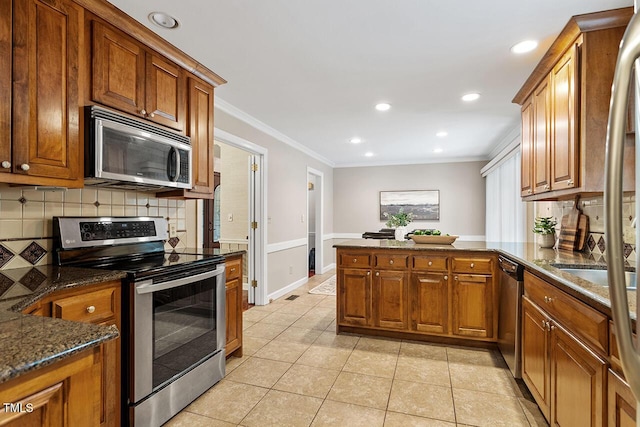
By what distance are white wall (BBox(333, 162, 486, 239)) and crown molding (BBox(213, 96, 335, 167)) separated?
1412 millimetres

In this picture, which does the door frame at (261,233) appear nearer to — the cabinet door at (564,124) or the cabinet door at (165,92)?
the cabinet door at (165,92)

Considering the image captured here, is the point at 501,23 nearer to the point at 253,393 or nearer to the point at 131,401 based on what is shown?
the point at 253,393

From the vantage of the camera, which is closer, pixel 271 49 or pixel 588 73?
pixel 588 73

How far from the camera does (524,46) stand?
225 cm

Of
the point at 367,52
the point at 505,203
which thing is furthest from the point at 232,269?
the point at 505,203

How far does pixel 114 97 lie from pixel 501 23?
2.36m

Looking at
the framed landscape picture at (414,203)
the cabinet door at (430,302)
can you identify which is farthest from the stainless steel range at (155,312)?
the framed landscape picture at (414,203)

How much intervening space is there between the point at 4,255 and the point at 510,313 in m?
3.21

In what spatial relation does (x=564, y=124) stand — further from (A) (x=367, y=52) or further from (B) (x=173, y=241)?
(B) (x=173, y=241)

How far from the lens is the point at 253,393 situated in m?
2.18

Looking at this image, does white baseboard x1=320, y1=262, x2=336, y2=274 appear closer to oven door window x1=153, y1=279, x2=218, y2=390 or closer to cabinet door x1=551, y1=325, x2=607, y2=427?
oven door window x1=153, y1=279, x2=218, y2=390

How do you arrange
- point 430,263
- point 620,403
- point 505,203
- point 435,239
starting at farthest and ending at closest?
point 505,203 → point 435,239 → point 430,263 → point 620,403

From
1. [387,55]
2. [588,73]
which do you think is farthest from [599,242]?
[387,55]

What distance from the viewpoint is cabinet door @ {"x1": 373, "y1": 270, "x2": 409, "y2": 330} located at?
3.05 m
